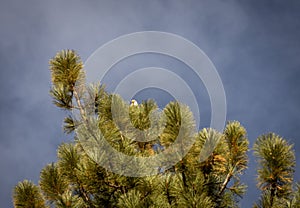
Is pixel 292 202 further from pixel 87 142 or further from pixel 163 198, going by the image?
pixel 87 142

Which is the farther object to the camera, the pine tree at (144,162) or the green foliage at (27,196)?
the green foliage at (27,196)

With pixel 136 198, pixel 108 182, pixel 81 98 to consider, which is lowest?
pixel 136 198

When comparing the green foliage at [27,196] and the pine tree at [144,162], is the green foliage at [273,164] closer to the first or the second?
the pine tree at [144,162]

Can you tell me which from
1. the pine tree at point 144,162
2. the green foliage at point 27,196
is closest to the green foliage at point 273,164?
the pine tree at point 144,162

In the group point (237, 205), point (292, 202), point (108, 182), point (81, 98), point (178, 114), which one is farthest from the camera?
point (81, 98)

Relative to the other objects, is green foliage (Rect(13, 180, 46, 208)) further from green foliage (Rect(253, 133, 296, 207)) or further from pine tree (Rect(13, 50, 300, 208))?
green foliage (Rect(253, 133, 296, 207))

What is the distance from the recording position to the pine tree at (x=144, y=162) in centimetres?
614

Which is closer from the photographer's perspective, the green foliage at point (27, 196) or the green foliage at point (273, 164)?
the green foliage at point (273, 164)

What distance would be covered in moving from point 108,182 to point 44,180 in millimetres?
1088

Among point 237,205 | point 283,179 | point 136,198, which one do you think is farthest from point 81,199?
point 283,179

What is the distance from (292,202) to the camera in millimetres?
5703

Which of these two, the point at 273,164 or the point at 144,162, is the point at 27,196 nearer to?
the point at 144,162

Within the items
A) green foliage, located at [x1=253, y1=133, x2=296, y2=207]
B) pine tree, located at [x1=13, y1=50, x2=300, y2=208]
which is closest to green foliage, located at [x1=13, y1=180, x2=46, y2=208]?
pine tree, located at [x1=13, y1=50, x2=300, y2=208]

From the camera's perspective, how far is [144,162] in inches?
247
